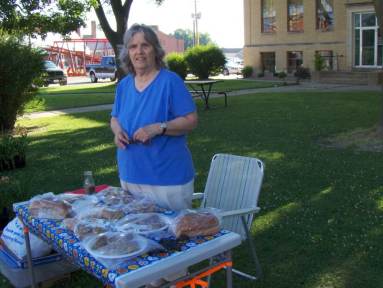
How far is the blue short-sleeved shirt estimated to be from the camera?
10.7 feet

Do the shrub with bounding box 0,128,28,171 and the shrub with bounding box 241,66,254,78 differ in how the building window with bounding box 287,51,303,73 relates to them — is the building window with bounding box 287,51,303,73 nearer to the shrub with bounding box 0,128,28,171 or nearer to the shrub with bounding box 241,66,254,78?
the shrub with bounding box 241,66,254,78

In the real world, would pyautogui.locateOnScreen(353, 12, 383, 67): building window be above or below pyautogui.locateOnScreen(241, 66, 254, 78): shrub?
above

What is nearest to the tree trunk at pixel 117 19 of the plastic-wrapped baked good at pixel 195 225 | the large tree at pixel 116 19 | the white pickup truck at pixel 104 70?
the large tree at pixel 116 19

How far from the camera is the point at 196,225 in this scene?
275 cm

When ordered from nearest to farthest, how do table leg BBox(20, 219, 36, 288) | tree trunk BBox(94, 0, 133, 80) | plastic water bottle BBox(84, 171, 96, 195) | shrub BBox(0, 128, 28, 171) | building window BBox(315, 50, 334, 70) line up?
table leg BBox(20, 219, 36, 288) < plastic water bottle BBox(84, 171, 96, 195) < shrub BBox(0, 128, 28, 171) < tree trunk BBox(94, 0, 133, 80) < building window BBox(315, 50, 334, 70)

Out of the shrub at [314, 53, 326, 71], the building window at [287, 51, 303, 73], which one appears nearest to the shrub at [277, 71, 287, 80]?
the building window at [287, 51, 303, 73]

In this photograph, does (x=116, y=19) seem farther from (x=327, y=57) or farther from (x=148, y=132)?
(x=148, y=132)

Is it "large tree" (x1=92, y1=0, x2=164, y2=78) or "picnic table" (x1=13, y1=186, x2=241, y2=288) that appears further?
"large tree" (x1=92, y1=0, x2=164, y2=78)

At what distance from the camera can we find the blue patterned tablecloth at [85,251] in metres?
2.42

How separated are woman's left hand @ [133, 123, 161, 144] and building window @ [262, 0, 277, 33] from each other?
106 ft

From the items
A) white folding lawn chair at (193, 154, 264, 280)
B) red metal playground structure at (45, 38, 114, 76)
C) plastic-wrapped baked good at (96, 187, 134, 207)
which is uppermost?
red metal playground structure at (45, 38, 114, 76)

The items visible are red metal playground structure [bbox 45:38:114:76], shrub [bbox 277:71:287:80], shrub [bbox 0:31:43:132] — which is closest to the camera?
shrub [bbox 0:31:43:132]

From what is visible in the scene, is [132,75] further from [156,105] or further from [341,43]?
[341,43]

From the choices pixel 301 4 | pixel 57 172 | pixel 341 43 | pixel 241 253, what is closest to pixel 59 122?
pixel 57 172
